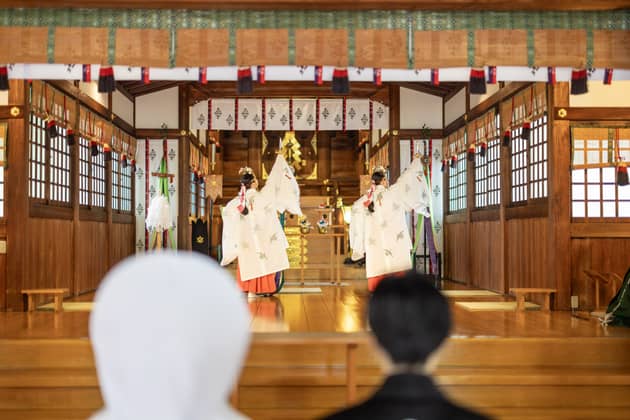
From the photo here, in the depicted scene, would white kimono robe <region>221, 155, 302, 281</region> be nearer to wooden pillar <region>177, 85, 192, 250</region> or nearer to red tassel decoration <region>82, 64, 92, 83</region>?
wooden pillar <region>177, 85, 192, 250</region>

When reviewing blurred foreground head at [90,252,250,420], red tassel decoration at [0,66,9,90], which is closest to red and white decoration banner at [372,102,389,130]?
red tassel decoration at [0,66,9,90]

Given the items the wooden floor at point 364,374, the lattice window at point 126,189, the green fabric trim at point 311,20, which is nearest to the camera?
the wooden floor at point 364,374

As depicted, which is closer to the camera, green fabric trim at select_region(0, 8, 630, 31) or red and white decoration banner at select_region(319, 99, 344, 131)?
green fabric trim at select_region(0, 8, 630, 31)

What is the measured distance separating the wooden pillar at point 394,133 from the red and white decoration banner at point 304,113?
4.82ft

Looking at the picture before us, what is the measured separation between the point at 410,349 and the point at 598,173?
6.53m

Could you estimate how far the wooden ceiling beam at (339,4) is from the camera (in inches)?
191

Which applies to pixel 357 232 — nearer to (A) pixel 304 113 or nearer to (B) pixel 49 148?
(A) pixel 304 113

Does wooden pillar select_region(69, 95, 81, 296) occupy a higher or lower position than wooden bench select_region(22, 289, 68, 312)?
higher

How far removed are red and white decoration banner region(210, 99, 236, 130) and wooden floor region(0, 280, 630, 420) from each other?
767cm

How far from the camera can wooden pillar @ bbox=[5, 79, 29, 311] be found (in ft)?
23.8

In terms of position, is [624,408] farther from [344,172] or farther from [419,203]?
[344,172]

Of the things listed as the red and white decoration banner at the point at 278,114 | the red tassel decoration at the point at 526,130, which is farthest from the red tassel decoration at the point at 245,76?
the red and white decoration banner at the point at 278,114

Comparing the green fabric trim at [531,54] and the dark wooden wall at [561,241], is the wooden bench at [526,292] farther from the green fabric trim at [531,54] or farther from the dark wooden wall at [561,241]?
the green fabric trim at [531,54]

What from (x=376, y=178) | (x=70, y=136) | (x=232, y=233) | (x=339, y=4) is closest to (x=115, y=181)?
(x=70, y=136)
